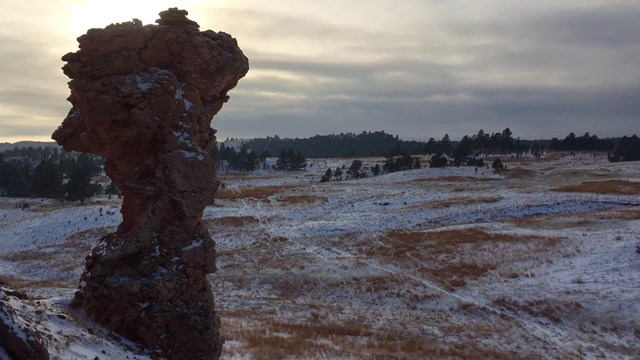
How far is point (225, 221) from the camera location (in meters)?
55.2

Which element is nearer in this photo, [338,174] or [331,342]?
[331,342]

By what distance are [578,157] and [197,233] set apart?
5702 inches

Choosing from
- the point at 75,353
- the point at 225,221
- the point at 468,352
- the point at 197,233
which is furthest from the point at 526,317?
the point at 225,221

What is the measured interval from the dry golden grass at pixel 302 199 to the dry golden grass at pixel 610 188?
3207cm

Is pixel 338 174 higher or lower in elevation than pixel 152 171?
lower

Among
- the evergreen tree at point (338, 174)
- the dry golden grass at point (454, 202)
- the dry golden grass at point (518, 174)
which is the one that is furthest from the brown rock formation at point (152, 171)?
the evergreen tree at point (338, 174)

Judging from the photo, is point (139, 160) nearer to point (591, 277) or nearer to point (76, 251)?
point (591, 277)

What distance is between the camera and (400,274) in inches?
1362

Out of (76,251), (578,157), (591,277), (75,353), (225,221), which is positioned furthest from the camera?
(578,157)

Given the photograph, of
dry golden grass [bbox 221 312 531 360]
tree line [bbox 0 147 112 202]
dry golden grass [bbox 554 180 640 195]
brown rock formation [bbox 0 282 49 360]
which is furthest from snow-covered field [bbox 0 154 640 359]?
tree line [bbox 0 147 112 202]

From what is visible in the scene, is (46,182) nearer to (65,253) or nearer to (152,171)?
(65,253)

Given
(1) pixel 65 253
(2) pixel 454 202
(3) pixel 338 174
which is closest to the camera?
(1) pixel 65 253

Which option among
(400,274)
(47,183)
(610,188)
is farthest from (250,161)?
(400,274)

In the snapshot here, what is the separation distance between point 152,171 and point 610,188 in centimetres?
6801
